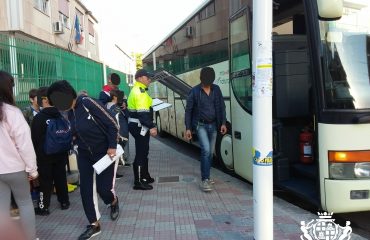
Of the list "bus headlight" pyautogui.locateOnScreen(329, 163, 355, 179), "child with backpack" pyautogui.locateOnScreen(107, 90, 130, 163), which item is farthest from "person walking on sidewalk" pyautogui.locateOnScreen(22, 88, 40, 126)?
"bus headlight" pyautogui.locateOnScreen(329, 163, 355, 179)

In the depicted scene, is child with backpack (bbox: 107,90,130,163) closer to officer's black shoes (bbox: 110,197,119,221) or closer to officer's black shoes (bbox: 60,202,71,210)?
officer's black shoes (bbox: 60,202,71,210)

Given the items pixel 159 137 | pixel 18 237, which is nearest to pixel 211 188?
pixel 18 237

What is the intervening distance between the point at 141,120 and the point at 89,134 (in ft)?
6.47

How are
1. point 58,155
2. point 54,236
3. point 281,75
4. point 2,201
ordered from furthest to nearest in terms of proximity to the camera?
point 281,75 → point 58,155 → point 54,236 → point 2,201

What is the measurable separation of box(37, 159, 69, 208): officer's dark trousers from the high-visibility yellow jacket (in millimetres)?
1431

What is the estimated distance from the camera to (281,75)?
615 centimetres

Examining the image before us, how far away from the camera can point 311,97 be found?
18.1ft

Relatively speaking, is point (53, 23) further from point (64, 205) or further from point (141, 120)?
point (64, 205)

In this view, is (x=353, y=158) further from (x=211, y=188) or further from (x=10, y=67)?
(x=10, y=67)

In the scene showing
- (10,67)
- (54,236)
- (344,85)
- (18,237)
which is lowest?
(54,236)

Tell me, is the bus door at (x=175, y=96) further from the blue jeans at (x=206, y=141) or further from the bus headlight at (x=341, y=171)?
the bus headlight at (x=341, y=171)

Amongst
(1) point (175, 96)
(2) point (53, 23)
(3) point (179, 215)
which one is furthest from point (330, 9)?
(2) point (53, 23)

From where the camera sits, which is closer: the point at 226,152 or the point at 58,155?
the point at 58,155

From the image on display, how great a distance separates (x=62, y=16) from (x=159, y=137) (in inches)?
777
